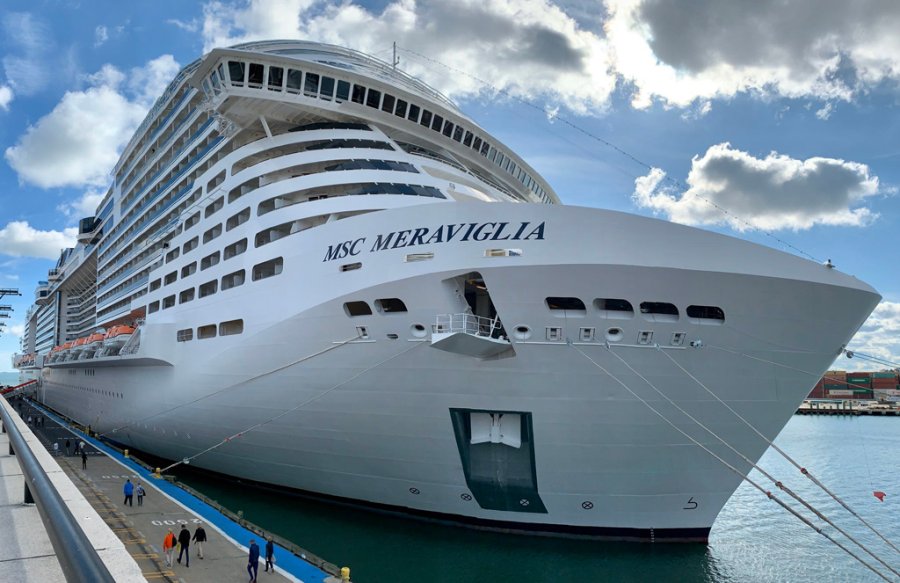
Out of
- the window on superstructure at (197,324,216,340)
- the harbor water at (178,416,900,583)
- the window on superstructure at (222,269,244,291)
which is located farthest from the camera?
the window on superstructure at (197,324,216,340)

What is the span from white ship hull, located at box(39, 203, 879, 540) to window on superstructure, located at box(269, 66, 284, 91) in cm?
609

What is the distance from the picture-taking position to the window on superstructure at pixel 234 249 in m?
17.0

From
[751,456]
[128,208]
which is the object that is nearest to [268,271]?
[751,456]

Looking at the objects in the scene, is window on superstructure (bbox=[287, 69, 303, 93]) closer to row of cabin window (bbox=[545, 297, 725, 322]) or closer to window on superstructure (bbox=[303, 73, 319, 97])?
window on superstructure (bbox=[303, 73, 319, 97])

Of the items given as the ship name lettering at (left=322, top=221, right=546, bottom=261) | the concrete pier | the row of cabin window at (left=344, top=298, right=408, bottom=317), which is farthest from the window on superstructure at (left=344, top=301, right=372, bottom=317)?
the concrete pier

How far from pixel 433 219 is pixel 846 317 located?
845 cm

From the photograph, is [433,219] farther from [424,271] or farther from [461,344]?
[461,344]

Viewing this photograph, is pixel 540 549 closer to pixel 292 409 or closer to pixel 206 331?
pixel 292 409

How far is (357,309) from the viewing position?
1298cm

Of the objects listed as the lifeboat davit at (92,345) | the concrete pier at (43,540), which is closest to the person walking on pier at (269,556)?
the concrete pier at (43,540)

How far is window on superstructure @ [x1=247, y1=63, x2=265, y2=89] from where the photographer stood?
18312mm

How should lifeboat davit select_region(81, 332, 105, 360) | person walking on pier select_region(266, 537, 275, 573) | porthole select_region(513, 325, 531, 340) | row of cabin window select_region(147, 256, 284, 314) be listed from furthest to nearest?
lifeboat davit select_region(81, 332, 105, 360) → row of cabin window select_region(147, 256, 284, 314) → porthole select_region(513, 325, 531, 340) → person walking on pier select_region(266, 537, 275, 573)

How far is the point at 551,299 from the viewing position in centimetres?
1158

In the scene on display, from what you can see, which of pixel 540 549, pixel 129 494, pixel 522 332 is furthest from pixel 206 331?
pixel 540 549
